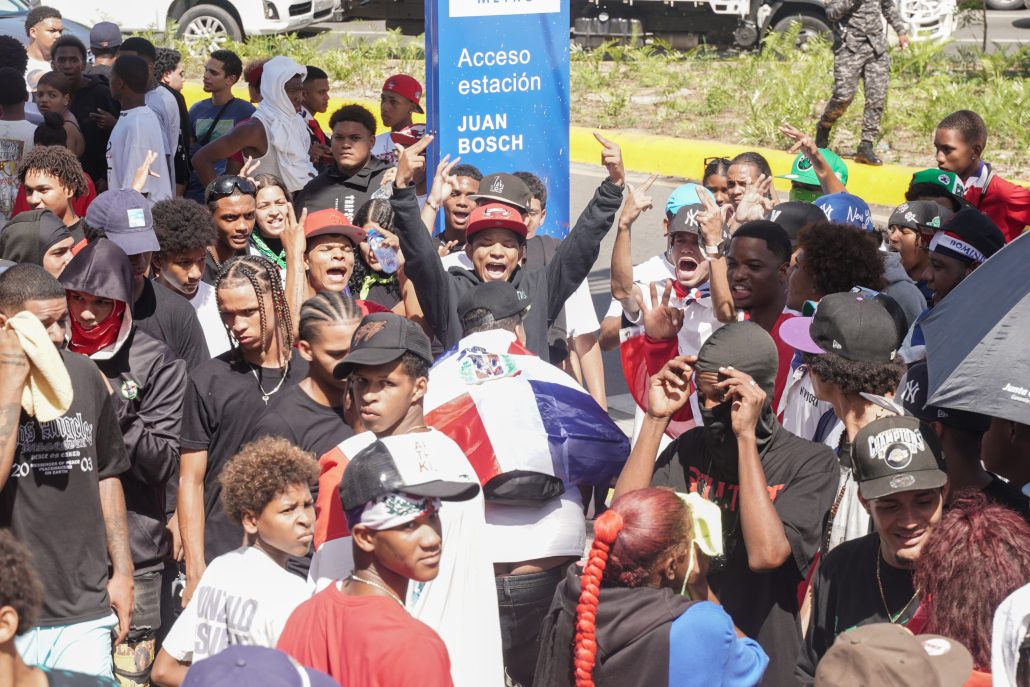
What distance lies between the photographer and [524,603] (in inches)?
178

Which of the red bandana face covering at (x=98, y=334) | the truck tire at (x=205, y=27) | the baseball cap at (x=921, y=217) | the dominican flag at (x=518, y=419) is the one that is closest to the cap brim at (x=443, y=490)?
the dominican flag at (x=518, y=419)

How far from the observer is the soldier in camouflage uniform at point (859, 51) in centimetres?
1213

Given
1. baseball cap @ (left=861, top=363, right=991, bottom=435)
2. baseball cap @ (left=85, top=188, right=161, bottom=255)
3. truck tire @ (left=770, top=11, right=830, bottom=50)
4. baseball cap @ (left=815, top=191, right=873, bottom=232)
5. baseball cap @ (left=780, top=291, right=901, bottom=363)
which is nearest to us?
baseball cap @ (left=861, top=363, right=991, bottom=435)

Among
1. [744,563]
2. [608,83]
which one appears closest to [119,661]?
[744,563]

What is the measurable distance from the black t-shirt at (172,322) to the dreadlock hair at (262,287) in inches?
21.9

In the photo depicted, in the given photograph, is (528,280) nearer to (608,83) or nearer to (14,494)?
(14,494)

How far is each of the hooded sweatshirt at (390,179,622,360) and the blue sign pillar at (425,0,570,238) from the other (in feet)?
6.60

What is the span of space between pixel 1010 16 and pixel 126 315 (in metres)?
21.2

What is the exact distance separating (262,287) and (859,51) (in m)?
8.64

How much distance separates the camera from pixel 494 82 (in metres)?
8.02

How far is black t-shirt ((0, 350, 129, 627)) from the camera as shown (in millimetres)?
4234

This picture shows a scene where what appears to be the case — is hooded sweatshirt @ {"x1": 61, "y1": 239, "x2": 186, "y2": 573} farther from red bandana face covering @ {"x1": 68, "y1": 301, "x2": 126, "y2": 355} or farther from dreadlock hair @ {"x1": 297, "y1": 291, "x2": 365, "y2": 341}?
dreadlock hair @ {"x1": 297, "y1": 291, "x2": 365, "y2": 341}

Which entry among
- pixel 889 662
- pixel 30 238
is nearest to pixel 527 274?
pixel 30 238

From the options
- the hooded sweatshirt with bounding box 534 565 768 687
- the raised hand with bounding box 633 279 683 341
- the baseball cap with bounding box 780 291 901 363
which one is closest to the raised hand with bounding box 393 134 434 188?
the raised hand with bounding box 633 279 683 341
